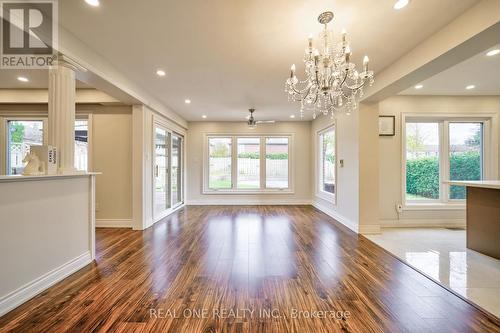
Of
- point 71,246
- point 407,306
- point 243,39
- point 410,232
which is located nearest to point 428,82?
point 410,232

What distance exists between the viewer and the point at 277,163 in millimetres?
6852

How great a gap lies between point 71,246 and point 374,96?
15.4ft

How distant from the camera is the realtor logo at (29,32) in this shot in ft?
6.27

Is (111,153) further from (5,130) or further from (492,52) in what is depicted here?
(492,52)

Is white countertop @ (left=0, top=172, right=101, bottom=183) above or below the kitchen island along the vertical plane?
above

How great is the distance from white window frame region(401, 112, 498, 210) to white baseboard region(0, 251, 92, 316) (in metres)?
5.40

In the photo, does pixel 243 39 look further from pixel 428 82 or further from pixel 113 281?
pixel 428 82

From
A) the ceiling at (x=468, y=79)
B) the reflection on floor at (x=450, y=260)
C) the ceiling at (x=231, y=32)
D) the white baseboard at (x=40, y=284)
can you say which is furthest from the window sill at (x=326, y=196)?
the white baseboard at (x=40, y=284)

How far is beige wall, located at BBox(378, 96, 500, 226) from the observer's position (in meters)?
4.30

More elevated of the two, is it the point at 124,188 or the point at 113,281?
the point at 124,188

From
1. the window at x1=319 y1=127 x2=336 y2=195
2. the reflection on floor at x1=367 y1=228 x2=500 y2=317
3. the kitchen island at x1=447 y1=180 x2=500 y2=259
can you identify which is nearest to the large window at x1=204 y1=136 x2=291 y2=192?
the window at x1=319 y1=127 x2=336 y2=195

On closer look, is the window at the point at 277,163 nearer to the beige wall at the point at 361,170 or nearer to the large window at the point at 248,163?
the large window at the point at 248,163

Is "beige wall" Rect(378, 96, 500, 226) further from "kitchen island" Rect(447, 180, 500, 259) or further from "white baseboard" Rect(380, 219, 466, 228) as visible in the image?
"kitchen island" Rect(447, 180, 500, 259)

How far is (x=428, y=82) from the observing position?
3.66 metres
